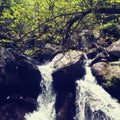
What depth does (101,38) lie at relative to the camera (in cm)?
3059

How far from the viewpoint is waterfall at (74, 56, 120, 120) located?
20.7 metres

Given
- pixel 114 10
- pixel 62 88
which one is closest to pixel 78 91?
pixel 62 88

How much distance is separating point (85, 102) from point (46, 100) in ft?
14.1

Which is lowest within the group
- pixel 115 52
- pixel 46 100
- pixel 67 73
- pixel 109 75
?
pixel 46 100

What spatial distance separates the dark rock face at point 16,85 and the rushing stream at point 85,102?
2.25 feet

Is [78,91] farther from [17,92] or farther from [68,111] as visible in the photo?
[17,92]

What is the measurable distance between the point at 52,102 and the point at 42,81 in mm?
2236

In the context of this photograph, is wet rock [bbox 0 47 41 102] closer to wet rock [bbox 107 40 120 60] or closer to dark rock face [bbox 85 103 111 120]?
dark rock face [bbox 85 103 111 120]

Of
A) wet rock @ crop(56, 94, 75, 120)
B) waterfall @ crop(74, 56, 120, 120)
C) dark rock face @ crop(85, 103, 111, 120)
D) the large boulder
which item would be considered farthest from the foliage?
wet rock @ crop(56, 94, 75, 120)

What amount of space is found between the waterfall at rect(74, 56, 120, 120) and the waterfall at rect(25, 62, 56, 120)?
217cm

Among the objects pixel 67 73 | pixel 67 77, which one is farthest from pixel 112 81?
pixel 67 77

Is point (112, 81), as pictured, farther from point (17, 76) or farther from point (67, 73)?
point (17, 76)

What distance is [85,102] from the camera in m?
22.1

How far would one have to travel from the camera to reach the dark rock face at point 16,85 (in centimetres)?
2295
